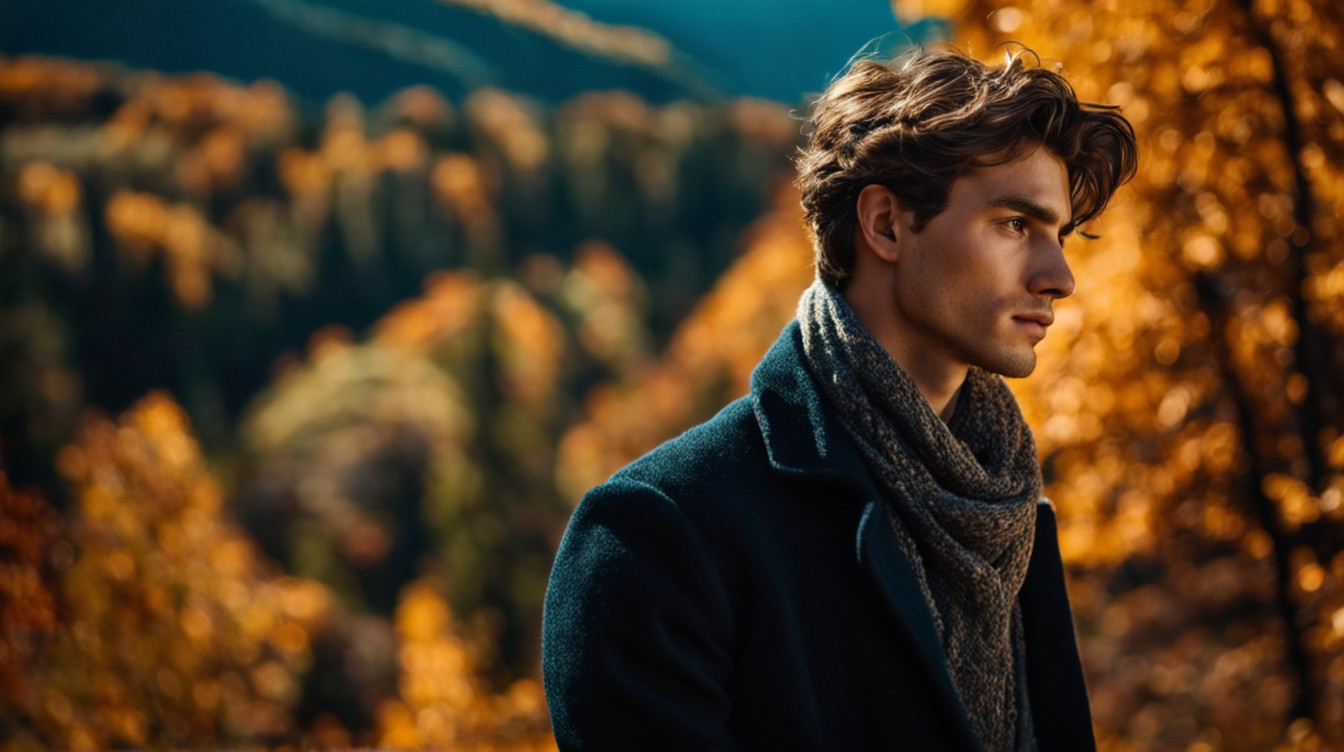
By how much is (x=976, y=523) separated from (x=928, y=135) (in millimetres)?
507

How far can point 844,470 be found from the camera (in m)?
1.41

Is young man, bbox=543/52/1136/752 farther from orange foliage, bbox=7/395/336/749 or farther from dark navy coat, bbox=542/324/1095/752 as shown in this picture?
orange foliage, bbox=7/395/336/749

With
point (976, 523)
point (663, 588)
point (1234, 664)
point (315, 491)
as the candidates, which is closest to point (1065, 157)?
point (976, 523)

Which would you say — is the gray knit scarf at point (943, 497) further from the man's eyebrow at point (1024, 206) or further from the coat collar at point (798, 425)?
the man's eyebrow at point (1024, 206)

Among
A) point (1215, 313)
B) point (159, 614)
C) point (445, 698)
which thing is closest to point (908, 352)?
point (1215, 313)

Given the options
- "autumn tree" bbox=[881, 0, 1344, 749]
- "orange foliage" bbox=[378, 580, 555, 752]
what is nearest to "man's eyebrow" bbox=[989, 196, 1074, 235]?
"autumn tree" bbox=[881, 0, 1344, 749]

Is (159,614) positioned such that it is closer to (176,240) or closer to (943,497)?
(176,240)

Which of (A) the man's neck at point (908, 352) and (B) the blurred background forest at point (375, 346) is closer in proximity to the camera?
(A) the man's neck at point (908, 352)

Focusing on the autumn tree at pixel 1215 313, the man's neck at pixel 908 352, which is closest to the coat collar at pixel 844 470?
the man's neck at pixel 908 352

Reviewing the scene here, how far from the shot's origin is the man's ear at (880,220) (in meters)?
1.53

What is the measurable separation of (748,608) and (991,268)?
531 mm

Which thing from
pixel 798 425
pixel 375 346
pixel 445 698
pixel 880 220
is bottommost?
pixel 445 698

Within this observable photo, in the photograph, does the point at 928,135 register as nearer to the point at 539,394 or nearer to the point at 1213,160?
the point at 1213,160

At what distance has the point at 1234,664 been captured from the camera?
482cm
